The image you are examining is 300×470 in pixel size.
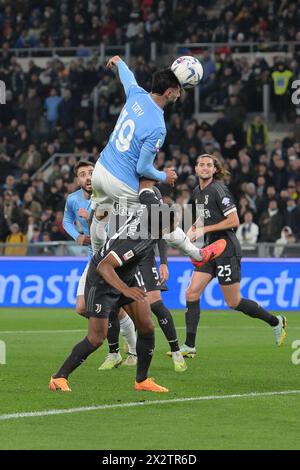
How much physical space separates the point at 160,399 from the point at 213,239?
4.36m

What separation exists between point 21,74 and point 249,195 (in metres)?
9.32

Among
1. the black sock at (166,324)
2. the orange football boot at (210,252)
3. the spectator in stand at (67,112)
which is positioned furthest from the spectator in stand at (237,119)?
the orange football boot at (210,252)

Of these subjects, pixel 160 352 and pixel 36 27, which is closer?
pixel 160 352

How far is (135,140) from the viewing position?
10.4m

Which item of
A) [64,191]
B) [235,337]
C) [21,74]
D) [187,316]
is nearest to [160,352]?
[187,316]

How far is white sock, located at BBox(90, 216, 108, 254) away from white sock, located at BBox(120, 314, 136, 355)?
1.63 m

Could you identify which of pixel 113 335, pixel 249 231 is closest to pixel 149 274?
pixel 113 335

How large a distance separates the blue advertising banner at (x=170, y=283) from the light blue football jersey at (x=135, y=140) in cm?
1157

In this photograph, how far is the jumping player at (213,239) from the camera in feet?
45.6

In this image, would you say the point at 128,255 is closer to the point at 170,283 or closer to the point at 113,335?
the point at 113,335

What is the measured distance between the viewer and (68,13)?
→ 33500 millimetres

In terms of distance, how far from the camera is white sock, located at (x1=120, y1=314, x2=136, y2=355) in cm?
1285
